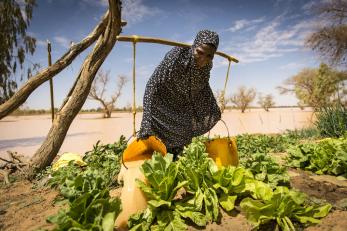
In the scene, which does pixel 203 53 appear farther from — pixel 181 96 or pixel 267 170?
pixel 267 170

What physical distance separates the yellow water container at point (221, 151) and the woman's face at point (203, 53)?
83 cm

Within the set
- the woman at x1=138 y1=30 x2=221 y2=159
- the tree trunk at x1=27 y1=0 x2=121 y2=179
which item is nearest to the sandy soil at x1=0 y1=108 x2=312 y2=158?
the tree trunk at x1=27 y1=0 x2=121 y2=179

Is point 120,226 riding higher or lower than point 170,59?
lower

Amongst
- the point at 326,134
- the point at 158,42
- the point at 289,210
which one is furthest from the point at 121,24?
the point at 326,134

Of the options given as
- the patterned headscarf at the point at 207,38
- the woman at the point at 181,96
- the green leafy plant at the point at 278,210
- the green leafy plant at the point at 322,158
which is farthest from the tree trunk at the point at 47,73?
the green leafy plant at the point at 278,210

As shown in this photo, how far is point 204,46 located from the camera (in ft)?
9.66

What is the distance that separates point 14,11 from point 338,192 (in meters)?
11.3

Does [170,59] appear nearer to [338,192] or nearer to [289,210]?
[289,210]

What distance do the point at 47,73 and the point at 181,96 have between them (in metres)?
2.64

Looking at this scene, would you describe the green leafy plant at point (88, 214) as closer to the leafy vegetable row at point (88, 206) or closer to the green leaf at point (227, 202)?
the leafy vegetable row at point (88, 206)

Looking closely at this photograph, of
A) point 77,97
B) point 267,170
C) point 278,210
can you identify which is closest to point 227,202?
point 278,210

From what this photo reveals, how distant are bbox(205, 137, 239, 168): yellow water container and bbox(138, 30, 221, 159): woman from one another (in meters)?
0.36

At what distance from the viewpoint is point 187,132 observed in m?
3.39

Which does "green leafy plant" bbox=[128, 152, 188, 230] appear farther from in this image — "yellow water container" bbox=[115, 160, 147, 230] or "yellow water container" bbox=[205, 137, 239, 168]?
"yellow water container" bbox=[205, 137, 239, 168]
